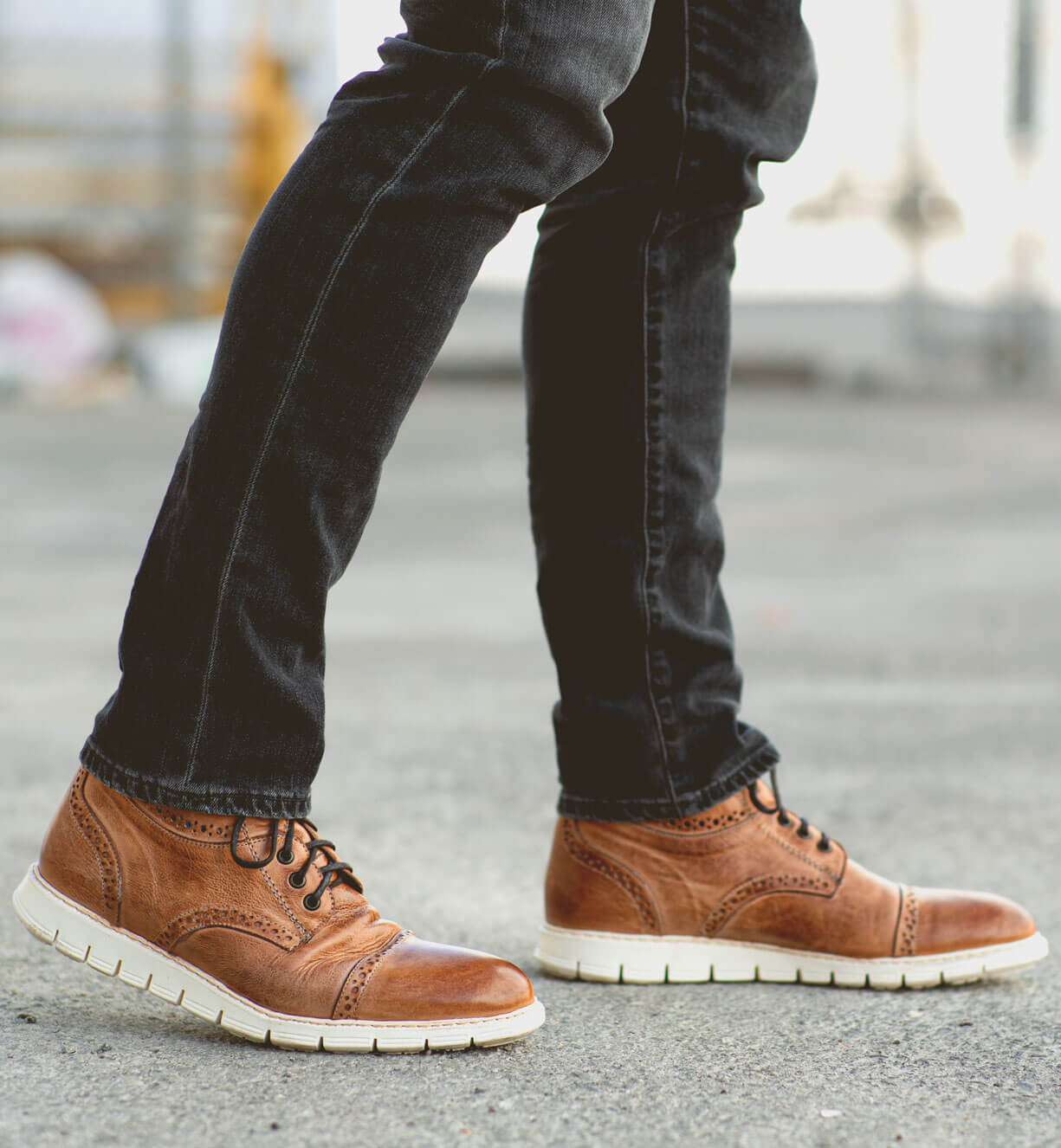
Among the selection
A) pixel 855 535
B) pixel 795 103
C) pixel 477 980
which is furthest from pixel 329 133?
pixel 855 535

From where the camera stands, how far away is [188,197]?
10500mm

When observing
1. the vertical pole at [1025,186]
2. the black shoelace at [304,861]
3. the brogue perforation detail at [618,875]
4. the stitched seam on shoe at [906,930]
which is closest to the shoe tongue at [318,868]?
the black shoelace at [304,861]

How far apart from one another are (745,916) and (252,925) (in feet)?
1.56

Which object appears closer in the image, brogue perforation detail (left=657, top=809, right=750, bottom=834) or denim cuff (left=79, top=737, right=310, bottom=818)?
denim cuff (left=79, top=737, right=310, bottom=818)

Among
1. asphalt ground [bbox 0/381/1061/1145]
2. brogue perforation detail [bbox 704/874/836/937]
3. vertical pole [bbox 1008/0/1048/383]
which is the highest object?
vertical pole [bbox 1008/0/1048/383]

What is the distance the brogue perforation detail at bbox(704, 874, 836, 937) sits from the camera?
1.47 meters

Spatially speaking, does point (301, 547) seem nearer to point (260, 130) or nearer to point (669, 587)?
point (669, 587)

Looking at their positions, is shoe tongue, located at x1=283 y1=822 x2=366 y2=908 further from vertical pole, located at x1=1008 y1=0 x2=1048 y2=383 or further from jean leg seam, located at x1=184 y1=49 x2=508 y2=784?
vertical pole, located at x1=1008 y1=0 x2=1048 y2=383

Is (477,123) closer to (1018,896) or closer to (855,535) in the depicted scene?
(1018,896)

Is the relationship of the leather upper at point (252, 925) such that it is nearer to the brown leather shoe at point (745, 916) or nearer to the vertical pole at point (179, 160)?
the brown leather shoe at point (745, 916)

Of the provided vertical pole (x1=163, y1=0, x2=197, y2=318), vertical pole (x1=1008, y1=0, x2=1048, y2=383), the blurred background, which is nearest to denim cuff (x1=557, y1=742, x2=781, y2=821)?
the blurred background

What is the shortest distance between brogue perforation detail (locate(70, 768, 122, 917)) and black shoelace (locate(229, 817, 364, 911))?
0.10 m

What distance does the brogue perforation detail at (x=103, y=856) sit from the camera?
1233mm

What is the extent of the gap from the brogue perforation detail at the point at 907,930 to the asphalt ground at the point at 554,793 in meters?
0.05
